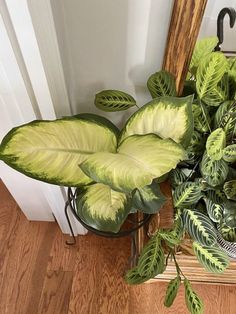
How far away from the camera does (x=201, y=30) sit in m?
0.64

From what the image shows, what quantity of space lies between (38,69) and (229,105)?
38 cm

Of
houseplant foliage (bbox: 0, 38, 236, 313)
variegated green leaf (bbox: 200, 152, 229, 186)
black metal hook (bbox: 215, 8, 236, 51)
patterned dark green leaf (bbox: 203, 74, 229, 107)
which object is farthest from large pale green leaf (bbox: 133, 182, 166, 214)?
black metal hook (bbox: 215, 8, 236, 51)

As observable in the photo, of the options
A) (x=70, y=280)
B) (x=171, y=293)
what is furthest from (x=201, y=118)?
(x=70, y=280)

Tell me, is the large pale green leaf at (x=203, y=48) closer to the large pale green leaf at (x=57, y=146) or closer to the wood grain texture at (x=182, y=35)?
the wood grain texture at (x=182, y=35)

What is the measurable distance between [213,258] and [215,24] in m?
0.48

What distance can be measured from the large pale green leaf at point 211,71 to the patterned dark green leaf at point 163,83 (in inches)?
2.0

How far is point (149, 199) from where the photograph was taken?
642 mm

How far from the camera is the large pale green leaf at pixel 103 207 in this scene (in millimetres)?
601

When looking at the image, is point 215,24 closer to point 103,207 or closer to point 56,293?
point 103,207

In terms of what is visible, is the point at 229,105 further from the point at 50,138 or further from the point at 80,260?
the point at 80,260

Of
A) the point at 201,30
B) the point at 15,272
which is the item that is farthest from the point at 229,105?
the point at 15,272

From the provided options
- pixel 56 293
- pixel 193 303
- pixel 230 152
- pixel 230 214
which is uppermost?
pixel 230 152

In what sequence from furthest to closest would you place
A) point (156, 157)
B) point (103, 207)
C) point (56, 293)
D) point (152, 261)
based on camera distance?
point (56, 293), point (152, 261), point (103, 207), point (156, 157)

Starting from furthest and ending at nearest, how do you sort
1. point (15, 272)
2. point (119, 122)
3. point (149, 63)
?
point (15, 272) → point (119, 122) → point (149, 63)
